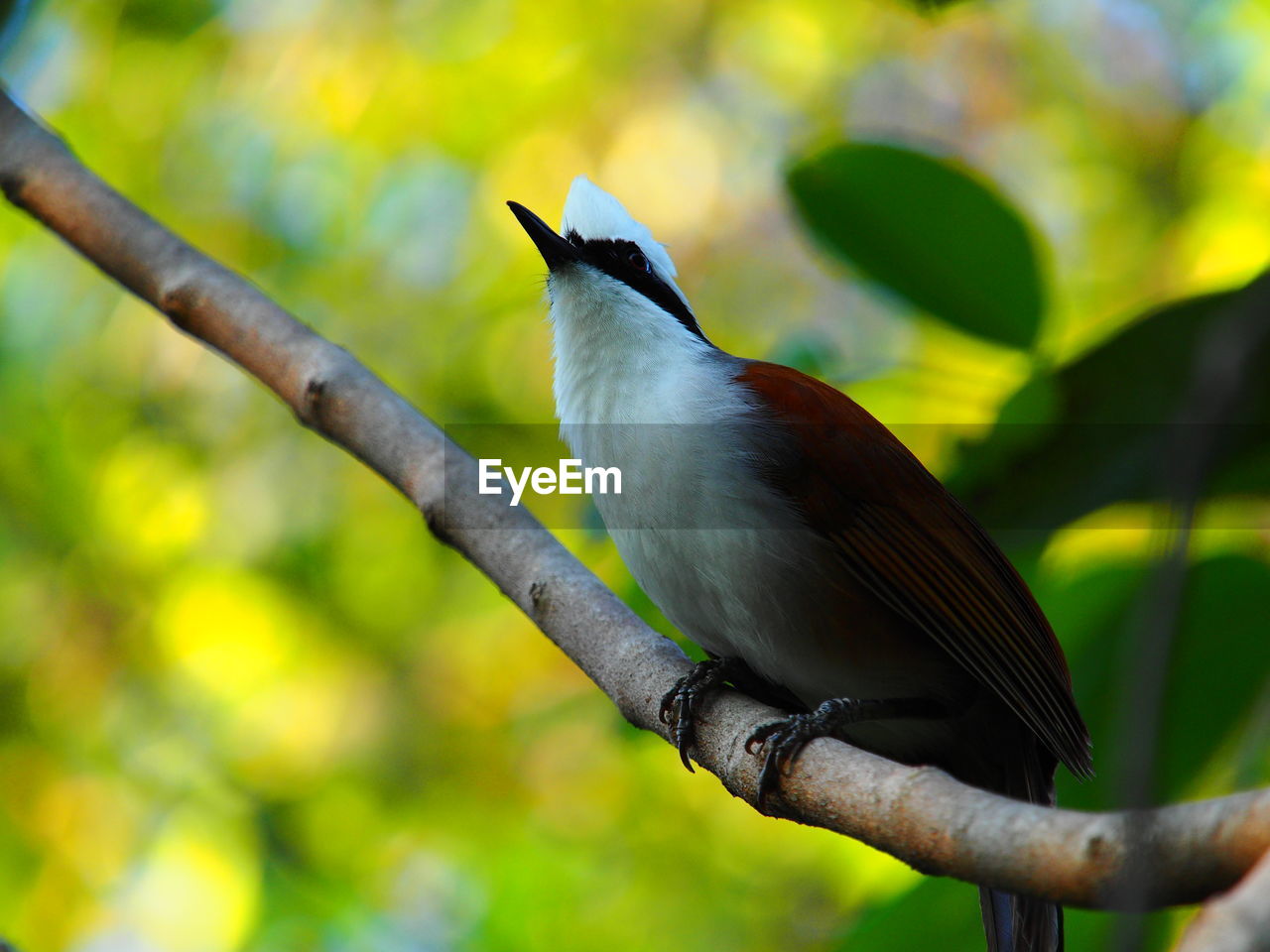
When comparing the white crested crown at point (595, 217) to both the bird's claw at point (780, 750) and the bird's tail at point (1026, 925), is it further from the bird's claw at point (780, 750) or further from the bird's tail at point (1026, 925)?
the bird's tail at point (1026, 925)

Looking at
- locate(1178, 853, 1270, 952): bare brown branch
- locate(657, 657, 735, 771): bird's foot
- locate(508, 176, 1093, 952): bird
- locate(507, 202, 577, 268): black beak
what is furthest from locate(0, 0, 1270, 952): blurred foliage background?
locate(1178, 853, 1270, 952): bare brown branch

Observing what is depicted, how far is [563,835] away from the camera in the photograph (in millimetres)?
5789

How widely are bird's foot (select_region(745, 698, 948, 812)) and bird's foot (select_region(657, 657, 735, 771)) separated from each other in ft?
0.46

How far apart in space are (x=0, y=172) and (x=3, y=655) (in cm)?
395

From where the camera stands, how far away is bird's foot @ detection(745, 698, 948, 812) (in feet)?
6.14

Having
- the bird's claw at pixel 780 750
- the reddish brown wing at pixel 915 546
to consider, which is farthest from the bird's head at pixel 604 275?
the bird's claw at pixel 780 750

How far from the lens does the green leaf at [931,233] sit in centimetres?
207

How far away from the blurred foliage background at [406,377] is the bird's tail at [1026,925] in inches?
77.0

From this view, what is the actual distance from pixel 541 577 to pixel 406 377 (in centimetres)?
464

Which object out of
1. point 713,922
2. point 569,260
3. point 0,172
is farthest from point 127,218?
point 713,922

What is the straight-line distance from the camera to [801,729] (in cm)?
193

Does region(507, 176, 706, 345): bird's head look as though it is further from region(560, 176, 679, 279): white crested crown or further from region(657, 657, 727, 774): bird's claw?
region(657, 657, 727, 774): bird's claw

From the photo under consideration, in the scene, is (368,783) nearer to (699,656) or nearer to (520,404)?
(520,404)

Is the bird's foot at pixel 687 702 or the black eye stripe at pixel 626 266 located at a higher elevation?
the black eye stripe at pixel 626 266
